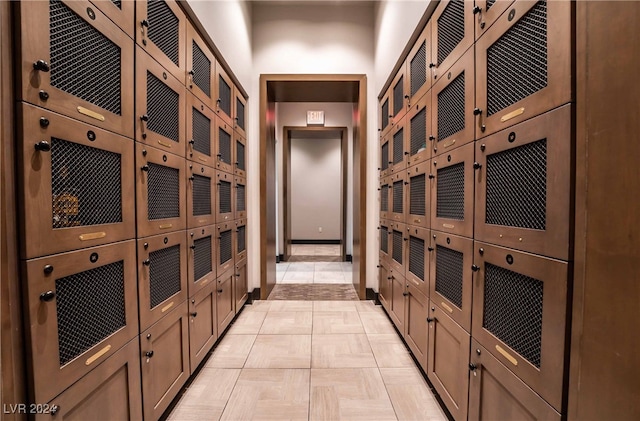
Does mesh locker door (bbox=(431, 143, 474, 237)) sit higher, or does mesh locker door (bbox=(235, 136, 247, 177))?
mesh locker door (bbox=(235, 136, 247, 177))

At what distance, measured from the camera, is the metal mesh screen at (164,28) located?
1.38 metres

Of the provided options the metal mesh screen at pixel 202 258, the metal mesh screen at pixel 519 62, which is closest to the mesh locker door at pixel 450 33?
the metal mesh screen at pixel 519 62

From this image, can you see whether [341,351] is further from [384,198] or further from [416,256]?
[384,198]

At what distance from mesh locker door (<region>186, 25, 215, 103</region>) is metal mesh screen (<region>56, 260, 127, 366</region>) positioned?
→ 1.23 m

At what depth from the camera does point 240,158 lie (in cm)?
302

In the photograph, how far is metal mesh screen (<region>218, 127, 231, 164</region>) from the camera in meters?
2.34

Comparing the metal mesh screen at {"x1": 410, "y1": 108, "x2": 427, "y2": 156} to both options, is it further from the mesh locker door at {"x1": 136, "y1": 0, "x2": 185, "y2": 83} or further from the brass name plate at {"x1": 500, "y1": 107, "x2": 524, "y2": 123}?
the mesh locker door at {"x1": 136, "y1": 0, "x2": 185, "y2": 83}

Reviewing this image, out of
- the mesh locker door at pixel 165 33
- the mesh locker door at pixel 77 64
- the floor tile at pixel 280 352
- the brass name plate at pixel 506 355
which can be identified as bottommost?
the floor tile at pixel 280 352

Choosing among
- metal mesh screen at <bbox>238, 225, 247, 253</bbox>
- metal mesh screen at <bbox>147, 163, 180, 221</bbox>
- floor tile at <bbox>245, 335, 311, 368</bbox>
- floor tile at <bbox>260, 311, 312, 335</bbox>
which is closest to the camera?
metal mesh screen at <bbox>147, 163, 180, 221</bbox>

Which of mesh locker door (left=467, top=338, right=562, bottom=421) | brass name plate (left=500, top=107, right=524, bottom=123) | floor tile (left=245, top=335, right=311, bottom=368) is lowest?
floor tile (left=245, top=335, right=311, bottom=368)

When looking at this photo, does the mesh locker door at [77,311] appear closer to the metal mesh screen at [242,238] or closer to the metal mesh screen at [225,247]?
the metal mesh screen at [225,247]

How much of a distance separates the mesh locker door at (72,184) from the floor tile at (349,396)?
1.35 meters

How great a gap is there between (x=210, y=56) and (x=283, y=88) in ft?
5.00

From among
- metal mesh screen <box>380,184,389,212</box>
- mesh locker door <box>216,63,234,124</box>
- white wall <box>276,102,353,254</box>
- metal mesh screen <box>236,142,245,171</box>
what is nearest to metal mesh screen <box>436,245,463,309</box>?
metal mesh screen <box>380,184,389,212</box>
